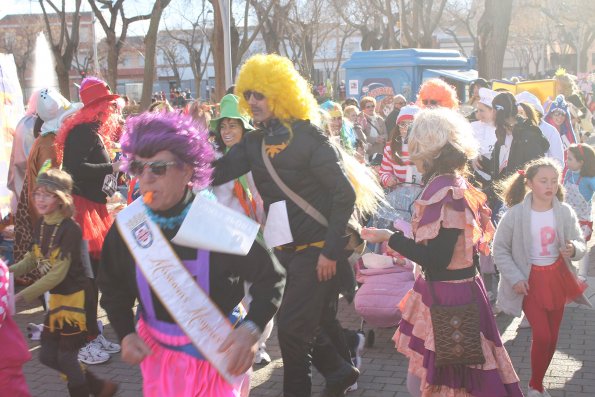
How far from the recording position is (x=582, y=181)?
26.5ft

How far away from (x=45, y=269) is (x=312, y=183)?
1679mm

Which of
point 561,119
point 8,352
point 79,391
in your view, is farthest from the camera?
point 561,119

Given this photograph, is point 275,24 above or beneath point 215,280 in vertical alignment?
above

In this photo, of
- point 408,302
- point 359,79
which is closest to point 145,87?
point 359,79

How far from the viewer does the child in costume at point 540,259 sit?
15.5 feet

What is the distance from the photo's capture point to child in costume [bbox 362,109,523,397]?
3.79m

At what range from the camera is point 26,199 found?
741 cm

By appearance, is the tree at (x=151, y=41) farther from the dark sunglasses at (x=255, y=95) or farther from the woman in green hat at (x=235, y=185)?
the dark sunglasses at (x=255, y=95)

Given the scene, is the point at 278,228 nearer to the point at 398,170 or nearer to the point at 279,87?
the point at 279,87

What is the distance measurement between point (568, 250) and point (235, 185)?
2.24 m

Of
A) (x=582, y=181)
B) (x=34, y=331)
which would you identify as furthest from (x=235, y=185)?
(x=582, y=181)

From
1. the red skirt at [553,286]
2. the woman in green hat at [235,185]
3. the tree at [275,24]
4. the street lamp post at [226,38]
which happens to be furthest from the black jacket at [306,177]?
the tree at [275,24]

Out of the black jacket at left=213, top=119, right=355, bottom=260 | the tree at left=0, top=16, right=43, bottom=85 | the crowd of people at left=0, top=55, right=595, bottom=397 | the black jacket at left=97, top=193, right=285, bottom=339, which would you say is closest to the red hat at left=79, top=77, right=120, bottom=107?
the crowd of people at left=0, top=55, right=595, bottom=397

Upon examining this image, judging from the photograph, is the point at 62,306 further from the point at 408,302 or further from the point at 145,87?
the point at 145,87
